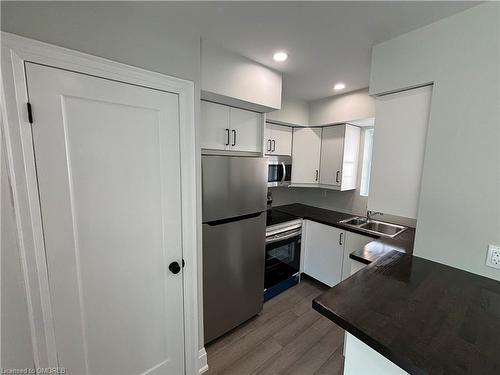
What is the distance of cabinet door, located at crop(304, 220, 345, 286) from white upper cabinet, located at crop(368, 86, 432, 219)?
102 cm

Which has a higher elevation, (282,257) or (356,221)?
(356,221)

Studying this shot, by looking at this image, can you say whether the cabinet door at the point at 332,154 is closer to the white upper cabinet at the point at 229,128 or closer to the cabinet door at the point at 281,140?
the cabinet door at the point at 281,140

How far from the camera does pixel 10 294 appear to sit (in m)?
0.95

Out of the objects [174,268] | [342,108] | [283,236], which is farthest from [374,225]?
[174,268]

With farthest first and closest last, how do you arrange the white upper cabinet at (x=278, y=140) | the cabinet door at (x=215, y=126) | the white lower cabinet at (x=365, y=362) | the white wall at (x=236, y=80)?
the white upper cabinet at (x=278, y=140)
the cabinet door at (x=215, y=126)
the white wall at (x=236, y=80)
the white lower cabinet at (x=365, y=362)

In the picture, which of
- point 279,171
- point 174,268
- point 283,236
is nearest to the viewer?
point 174,268

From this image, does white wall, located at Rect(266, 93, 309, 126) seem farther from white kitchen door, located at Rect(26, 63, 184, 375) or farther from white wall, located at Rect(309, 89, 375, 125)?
white kitchen door, located at Rect(26, 63, 184, 375)

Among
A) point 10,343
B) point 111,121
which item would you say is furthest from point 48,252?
point 111,121

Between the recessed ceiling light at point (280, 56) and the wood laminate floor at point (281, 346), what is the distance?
8.06 ft

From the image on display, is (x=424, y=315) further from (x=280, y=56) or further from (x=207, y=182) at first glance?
(x=280, y=56)

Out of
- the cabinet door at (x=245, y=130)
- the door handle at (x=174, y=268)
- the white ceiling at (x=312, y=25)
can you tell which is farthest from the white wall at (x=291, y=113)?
the door handle at (x=174, y=268)

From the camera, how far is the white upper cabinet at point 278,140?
262cm

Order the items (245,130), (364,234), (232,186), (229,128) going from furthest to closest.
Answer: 1. (364,234)
2. (245,130)
3. (229,128)
4. (232,186)

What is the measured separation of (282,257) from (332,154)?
148 centimetres
